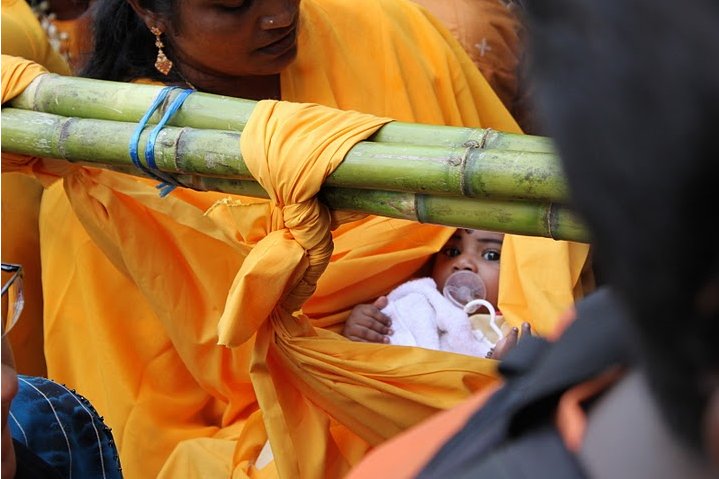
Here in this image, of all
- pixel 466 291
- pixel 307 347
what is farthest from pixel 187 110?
pixel 466 291

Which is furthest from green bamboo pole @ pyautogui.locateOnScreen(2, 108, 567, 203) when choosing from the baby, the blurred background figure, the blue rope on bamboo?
the baby

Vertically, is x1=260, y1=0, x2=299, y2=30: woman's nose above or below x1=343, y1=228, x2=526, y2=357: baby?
above

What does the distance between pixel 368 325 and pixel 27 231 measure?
796 mm

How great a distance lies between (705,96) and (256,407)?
1.82 metres

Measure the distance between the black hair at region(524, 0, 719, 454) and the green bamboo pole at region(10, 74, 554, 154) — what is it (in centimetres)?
101

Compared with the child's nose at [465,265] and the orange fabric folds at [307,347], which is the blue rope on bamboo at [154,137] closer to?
the orange fabric folds at [307,347]

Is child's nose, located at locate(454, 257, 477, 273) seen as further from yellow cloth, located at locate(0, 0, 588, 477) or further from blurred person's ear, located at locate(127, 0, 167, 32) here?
blurred person's ear, located at locate(127, 0, 167, 32)

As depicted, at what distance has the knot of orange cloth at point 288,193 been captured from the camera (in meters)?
1.64

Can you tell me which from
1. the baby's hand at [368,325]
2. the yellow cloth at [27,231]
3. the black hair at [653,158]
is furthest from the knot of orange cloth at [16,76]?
the black hair at [653,158]

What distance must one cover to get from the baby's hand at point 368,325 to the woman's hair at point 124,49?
59cm

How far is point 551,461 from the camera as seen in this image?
0.65 metres

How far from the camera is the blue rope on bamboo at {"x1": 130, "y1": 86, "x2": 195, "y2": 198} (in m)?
1.74

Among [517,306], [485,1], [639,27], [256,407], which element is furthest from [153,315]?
[639,27]

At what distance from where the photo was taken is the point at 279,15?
2.25 meters
